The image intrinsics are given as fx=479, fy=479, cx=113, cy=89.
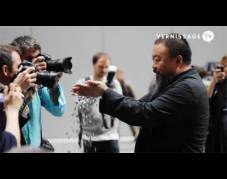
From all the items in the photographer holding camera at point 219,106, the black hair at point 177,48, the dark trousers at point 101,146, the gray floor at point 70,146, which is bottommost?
the dark trousers at point 101,146

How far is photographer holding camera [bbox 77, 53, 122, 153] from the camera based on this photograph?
2.81 metres

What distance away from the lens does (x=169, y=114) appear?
1.99 m

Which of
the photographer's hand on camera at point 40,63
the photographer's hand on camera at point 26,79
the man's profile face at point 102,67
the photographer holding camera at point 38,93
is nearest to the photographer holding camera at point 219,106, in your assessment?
the man's profile face at point 102,67

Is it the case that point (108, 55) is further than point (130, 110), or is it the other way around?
point (108, 55)

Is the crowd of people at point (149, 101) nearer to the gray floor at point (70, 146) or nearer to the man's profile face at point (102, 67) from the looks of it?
the gray floor at point (70, 146)

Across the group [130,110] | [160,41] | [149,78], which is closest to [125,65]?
[149,78]

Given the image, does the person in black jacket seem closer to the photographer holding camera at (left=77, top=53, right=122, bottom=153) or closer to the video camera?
the video camera

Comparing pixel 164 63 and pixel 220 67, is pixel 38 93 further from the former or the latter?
pixel 220 67

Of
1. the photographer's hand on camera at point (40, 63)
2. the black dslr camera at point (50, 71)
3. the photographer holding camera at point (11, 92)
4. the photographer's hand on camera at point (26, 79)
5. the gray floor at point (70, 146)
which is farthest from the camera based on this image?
the gray floor at point (70, 146)

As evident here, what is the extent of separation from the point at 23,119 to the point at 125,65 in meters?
1.09

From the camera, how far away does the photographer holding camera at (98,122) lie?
2814 millimetres

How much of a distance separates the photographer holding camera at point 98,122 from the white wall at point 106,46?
0.06 metres
